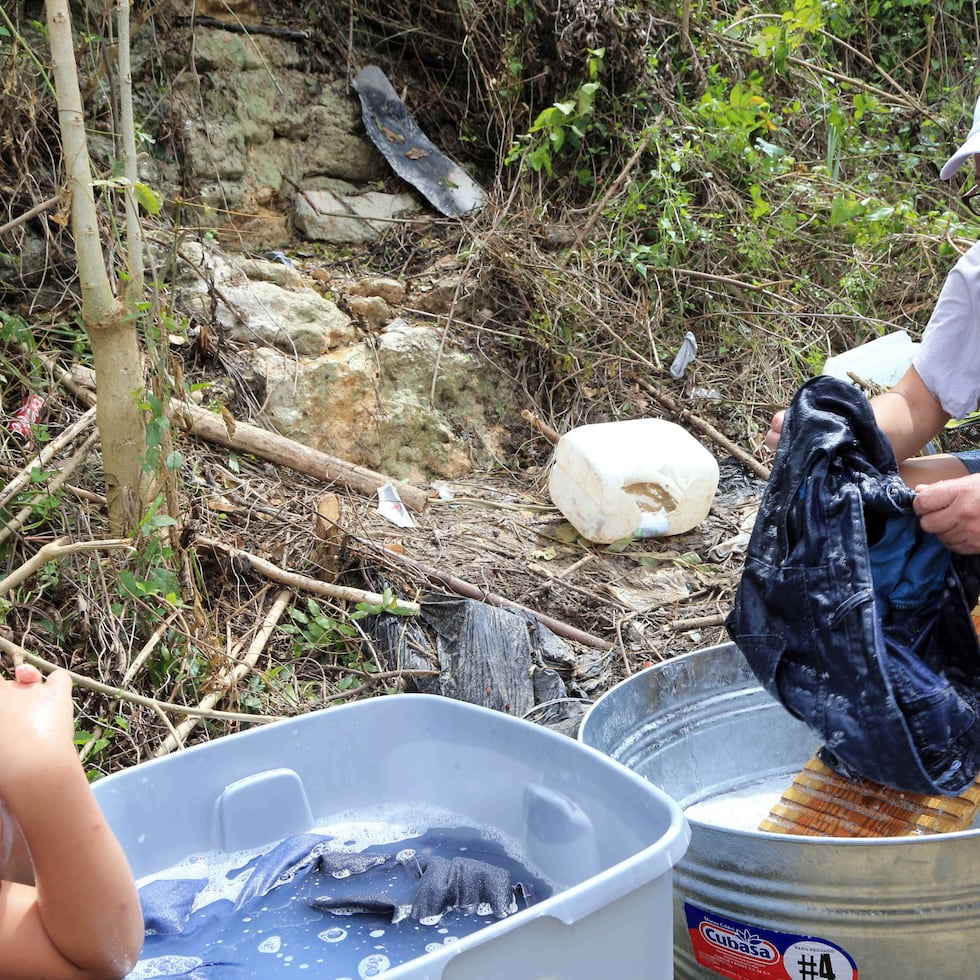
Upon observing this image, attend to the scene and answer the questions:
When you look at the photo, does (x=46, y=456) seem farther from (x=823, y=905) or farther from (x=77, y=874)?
(x=823, y=905)

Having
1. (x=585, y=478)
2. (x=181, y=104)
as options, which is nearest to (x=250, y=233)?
(x=181, y=104)

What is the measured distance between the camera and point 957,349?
1.99 meters

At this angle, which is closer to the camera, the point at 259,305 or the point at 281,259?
the point at 259,305

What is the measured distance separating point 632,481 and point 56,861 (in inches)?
101

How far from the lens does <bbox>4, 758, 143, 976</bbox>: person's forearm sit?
918 millimetres

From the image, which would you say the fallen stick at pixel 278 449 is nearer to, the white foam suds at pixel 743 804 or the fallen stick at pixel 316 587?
the fallen stick at pixel 316 587

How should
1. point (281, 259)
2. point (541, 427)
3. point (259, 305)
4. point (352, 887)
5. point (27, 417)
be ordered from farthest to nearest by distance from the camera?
point (281, 259)
point (541, 427)
point (259, 305)
point (27, 417)
point (352, 887)

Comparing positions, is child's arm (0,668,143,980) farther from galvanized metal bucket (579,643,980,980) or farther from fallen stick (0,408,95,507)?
fallen stick (0,408,95,507)

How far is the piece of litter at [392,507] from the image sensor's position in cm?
328

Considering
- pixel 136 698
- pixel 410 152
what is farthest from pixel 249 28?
pixel 136 698

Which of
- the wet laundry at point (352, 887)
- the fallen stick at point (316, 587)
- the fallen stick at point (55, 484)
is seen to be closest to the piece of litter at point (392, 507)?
the fallen stick at point (316, 587)

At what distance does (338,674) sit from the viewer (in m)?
2.62

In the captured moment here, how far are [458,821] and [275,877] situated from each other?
30 cm

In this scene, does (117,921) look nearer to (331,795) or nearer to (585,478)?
(331,795)
